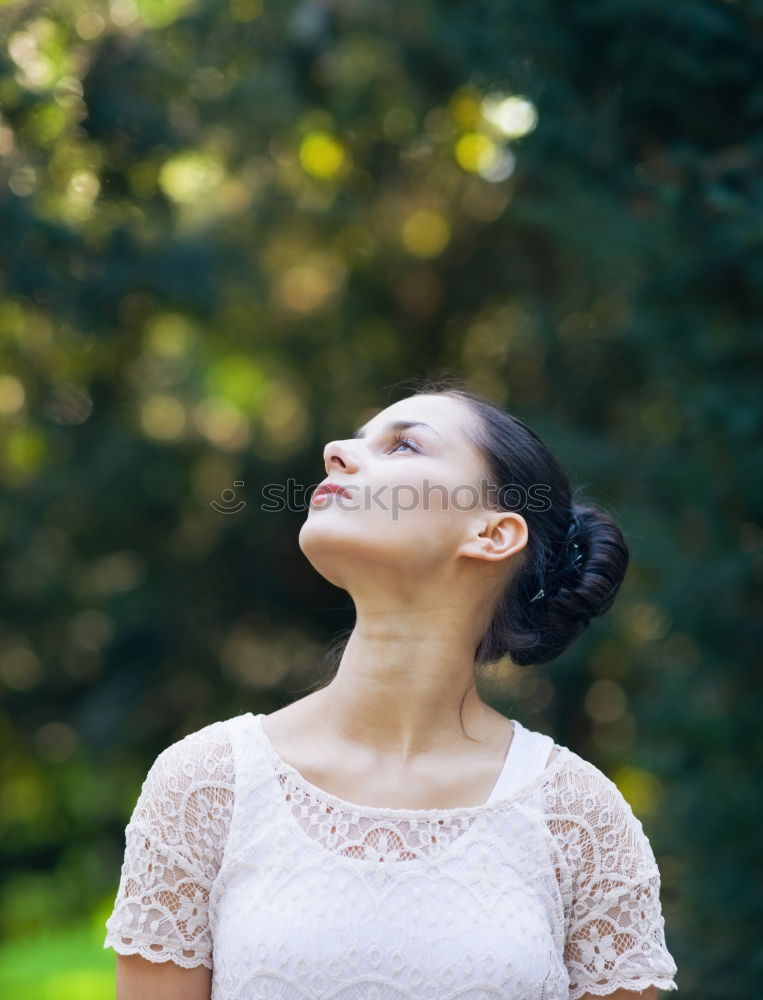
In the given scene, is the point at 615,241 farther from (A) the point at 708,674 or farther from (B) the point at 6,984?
(B) the point at 6,984

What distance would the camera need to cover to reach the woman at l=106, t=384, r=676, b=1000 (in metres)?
1.91

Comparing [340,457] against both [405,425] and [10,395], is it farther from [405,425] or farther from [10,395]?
[10,395]

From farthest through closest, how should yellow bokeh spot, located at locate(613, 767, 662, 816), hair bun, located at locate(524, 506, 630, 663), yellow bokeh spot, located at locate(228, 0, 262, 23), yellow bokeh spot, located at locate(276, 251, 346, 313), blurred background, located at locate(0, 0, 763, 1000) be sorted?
yellow bokeh spot, located at locate(276, 251, 346, 313) → yellow bokeh spot, located at locate(228, 0, 262, 23) → yellow bokeh spot, located at locate(613, 767, 662, 816) → blurred background, located at locate(0, 0, 763, 1000) → hair bun, located at locate(524, 506, 630, 663)

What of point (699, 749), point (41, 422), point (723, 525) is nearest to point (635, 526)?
point (723, 525)

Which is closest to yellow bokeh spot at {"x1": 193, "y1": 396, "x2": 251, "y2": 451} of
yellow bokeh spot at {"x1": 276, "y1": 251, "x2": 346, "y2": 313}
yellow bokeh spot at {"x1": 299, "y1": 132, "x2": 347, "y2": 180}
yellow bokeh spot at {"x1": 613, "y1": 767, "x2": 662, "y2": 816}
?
yellow bokeh spot at {"x1": 276, "y1": 251, "x2": 346, "y2": 313}

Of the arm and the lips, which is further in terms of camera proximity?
the lips

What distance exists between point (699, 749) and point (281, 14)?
3637 millimetres

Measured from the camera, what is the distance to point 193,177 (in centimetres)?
594

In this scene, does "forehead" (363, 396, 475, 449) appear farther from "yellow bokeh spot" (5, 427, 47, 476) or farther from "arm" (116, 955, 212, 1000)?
"yellow bokeh spot" (5, 427, 47, 476)

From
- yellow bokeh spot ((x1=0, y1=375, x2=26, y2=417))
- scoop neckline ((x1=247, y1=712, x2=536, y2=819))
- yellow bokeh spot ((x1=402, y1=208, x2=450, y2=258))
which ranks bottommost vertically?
scoop neckline ((x1=247, y1=712, x2=536, y2=819))

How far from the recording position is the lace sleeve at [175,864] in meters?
1.97

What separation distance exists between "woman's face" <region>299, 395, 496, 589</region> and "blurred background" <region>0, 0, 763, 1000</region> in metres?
1.03

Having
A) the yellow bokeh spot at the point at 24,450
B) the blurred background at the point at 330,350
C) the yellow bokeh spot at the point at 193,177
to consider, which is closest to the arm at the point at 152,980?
the blurred background at the point at 330,350

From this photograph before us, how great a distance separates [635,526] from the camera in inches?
163
